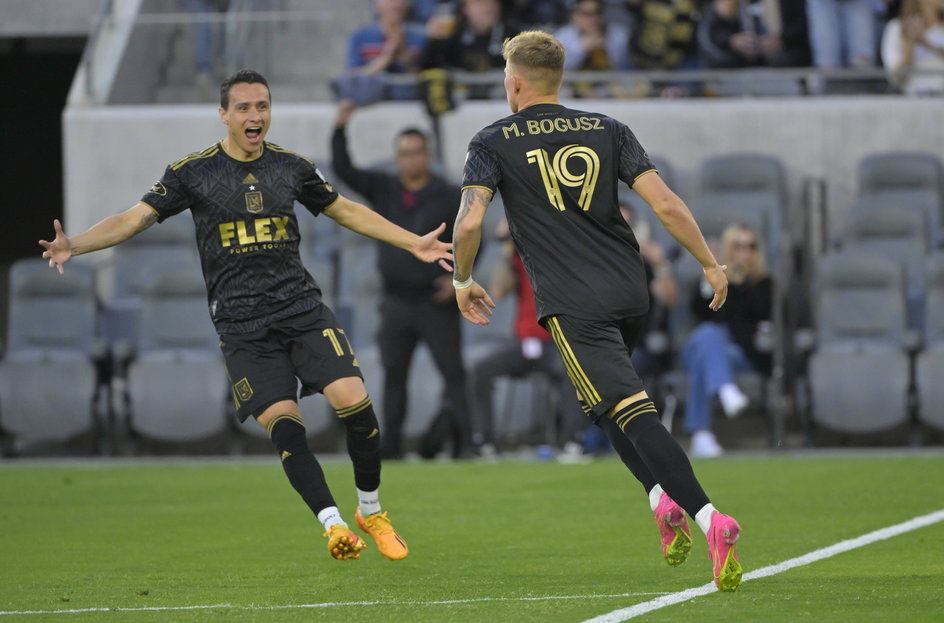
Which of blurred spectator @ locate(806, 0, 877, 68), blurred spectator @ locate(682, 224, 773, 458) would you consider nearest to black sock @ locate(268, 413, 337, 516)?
blurred spectator @ locate(682, 224, 773, 458)

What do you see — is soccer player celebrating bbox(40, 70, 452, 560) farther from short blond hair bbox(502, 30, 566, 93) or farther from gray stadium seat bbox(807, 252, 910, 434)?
gray stadium seat bbox(807, 252, 910, 434)

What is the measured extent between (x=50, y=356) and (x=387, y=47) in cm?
457

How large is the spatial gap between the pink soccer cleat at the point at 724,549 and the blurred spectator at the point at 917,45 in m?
12.1

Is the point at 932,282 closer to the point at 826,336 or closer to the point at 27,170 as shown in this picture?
the point at 826,336

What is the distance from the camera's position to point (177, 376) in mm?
15484

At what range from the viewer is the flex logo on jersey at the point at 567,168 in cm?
667

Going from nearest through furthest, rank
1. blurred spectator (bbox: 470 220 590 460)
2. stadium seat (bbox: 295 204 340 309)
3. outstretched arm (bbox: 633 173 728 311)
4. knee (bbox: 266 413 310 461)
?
outstretched arm (bbox: 633 173 728 311) < knee (bbox: 266 413 310 461) < blurred spectator (bbox: 470 220 590 460) < stadium seat (bbox: 295 204 340 309)

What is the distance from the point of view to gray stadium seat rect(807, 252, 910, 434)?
581 inches

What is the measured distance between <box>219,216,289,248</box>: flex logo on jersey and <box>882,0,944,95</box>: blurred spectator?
36.0 ft

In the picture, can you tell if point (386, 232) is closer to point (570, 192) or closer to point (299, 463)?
point (299, 463)

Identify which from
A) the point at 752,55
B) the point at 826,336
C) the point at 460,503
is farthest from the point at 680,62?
the point at 460,503

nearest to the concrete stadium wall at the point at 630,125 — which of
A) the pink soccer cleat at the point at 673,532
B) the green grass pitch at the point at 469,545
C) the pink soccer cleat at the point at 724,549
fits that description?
the green grass pitch at the point at 469,545

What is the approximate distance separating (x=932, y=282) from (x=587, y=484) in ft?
15.6

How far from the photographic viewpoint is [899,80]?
57.6 ft
